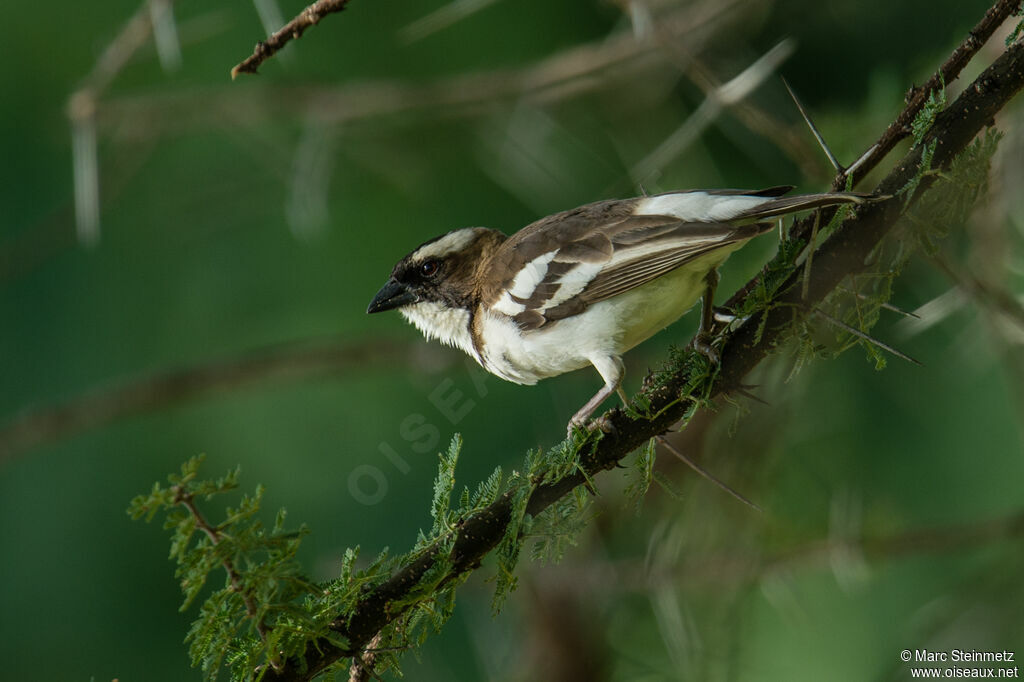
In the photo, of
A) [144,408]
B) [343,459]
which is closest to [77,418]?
[144,408]

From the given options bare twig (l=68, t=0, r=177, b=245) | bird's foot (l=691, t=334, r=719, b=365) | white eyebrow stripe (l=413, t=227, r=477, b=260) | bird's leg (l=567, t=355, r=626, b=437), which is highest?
bare twig (l=68, t=0, r=177, b=245)

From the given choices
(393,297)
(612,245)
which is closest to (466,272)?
(393,297)

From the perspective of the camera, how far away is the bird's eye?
10.00 feet

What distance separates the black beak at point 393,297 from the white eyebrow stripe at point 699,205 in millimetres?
908

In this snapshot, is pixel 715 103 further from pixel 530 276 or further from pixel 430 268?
pixel 430 268

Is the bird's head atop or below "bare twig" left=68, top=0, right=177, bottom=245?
below

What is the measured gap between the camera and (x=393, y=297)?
3.06 meters

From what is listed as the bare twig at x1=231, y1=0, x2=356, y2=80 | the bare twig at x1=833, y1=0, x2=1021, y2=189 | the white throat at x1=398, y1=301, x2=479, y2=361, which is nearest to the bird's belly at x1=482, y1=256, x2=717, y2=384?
→ the white throat at x1=398, y1=301, x2=479, y2=361

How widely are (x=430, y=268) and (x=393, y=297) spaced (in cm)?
16

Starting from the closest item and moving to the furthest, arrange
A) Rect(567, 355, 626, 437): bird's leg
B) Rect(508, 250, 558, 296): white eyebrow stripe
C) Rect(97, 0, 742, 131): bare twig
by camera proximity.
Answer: Rect(567, 355, 626, 437): bird's leg < Rect(508, 250, 558, 296): white eyebrow stripe < Rect(97, 0, 742, 131): bare twig

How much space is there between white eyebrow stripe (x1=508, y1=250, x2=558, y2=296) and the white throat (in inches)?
11.8

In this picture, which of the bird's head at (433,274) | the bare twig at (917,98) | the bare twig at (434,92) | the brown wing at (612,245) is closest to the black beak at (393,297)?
the bird's head at (433,274)

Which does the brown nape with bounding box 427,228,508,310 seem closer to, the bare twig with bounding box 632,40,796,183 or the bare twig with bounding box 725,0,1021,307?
the bare twig with bounding box 632,40,796,183

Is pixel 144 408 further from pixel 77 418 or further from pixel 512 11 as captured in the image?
pixel 512 11
